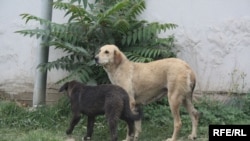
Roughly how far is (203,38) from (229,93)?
1147 millimetres

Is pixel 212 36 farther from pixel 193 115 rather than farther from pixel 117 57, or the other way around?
pixel 117 57

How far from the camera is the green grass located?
805 cm

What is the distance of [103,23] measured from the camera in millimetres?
9000

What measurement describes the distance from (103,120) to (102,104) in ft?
4.94

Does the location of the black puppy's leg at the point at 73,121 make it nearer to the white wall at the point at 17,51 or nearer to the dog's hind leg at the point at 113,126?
the dog's hind leg at the point at 113,126

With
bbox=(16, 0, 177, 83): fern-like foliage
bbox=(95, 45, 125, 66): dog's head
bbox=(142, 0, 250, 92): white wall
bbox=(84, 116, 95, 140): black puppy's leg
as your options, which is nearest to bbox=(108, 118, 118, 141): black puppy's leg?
bbox=(84, 116, 95, 140): black puppy's leg

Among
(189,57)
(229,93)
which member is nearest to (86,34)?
(189,57)

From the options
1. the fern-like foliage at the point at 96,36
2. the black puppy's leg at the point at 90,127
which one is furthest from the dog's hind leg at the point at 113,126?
the fern-like foliage at the point at 96,36

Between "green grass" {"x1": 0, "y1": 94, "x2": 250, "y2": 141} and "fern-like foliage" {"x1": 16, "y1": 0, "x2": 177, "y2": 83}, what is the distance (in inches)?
28.3

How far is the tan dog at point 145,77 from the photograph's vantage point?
25.3 feet

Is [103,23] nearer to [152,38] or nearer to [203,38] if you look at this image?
[152,38]

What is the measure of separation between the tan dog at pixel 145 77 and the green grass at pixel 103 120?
0.42m

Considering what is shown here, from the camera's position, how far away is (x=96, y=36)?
9188 millimetres

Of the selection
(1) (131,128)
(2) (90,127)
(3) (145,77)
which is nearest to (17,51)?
(2) (90,127)
